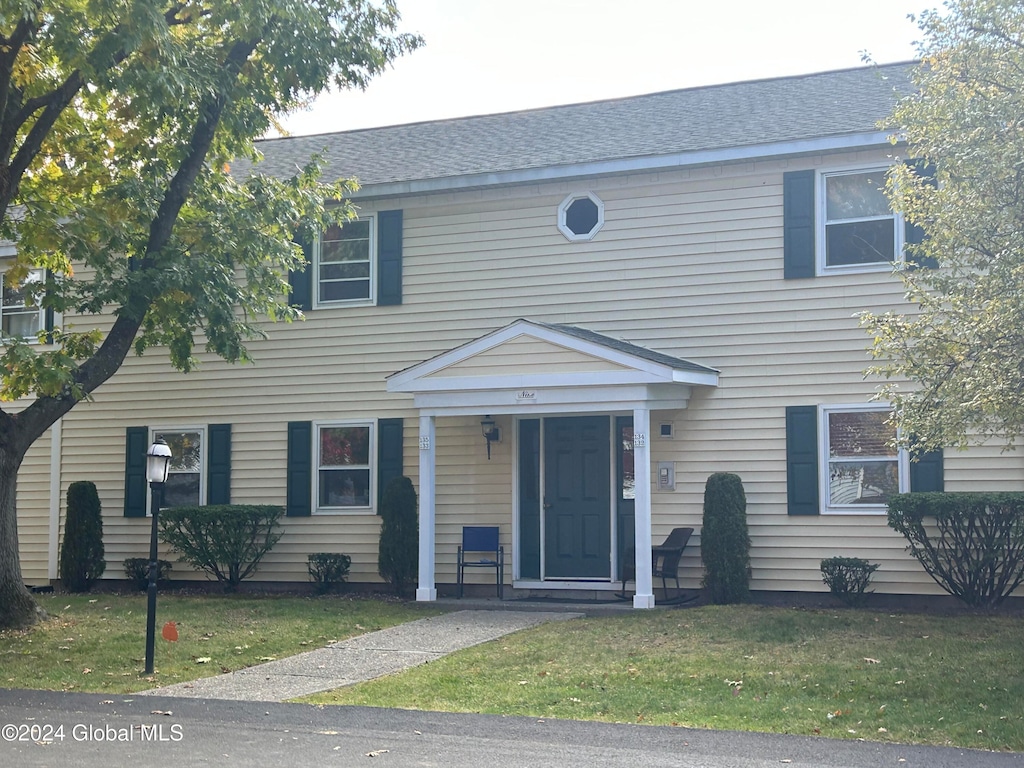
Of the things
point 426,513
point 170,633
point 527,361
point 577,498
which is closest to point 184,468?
point 426,513

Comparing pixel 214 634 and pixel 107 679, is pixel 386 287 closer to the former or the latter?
pixel 214 634

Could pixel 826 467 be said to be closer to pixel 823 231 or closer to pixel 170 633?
pixel 823 231

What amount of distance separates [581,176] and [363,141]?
5.12 metres

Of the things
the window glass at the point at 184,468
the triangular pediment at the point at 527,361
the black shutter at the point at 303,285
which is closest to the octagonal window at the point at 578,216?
the triangular pediment at the point at 527,361

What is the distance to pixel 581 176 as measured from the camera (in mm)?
14859

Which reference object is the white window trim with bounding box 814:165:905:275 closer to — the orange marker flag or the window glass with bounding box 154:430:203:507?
the orange marker flag

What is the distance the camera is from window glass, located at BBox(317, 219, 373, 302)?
1627 cm

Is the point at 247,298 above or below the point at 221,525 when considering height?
above

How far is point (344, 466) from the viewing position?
16125mm

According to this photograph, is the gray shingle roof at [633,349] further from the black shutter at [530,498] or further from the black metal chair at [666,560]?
the black metal chair at [666,560]

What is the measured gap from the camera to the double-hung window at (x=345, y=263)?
53.3 feet

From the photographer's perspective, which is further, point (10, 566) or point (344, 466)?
point (344, 466)

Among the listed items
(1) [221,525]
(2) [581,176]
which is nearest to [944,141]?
(2) [581,176]

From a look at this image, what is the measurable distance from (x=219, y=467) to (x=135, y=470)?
1.46 m
